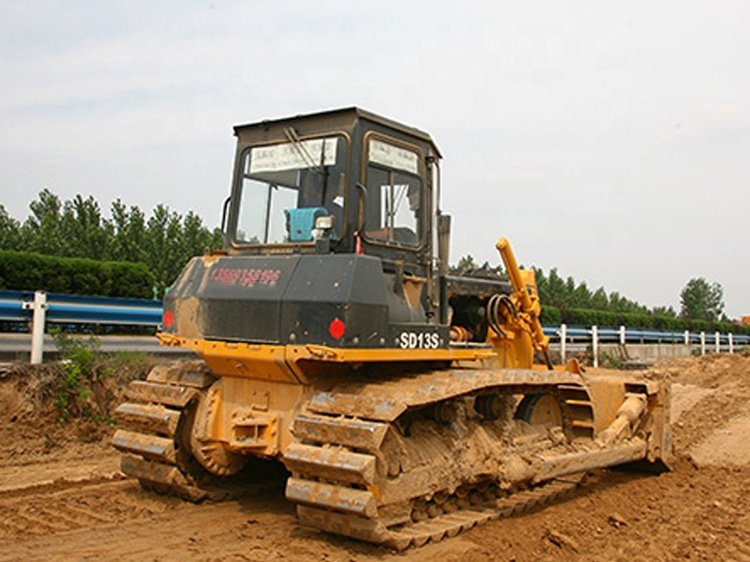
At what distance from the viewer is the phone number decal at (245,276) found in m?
6.38

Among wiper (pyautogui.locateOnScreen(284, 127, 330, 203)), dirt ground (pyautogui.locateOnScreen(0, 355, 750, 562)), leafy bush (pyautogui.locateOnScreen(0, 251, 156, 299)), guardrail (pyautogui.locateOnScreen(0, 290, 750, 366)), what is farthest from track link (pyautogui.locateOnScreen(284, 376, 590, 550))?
leafy bush (pyautogui.locateOnScreen(0, 251, 156, 299))

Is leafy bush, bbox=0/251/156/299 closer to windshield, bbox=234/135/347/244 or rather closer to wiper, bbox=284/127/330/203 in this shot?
windshield, bbox=234/135/347/244

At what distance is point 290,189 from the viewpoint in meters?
7.04

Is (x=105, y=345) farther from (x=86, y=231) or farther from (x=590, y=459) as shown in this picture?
(x=86, y=231)

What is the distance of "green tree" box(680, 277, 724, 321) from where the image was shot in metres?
73.8

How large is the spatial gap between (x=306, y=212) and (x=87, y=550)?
10.0 feet

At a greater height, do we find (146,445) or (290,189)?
(290,189)

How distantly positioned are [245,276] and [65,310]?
540 cm

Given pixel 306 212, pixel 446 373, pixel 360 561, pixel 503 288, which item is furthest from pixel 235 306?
pixel 503 288

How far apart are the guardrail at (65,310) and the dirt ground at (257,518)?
779mm

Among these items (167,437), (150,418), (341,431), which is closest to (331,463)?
(341,431)

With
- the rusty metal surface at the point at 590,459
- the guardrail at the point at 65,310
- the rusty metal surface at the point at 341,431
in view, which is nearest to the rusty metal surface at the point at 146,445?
the rusty metal surface at the point at 341,431

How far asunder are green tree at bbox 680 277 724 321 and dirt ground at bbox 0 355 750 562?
68695 mm

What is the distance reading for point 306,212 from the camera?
6.73 m
